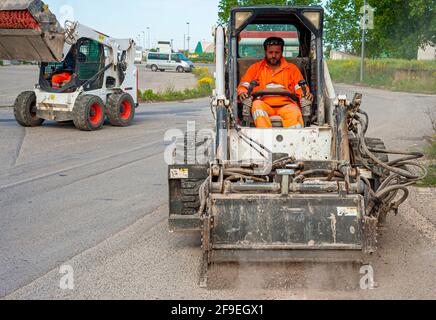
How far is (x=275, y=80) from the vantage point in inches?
330

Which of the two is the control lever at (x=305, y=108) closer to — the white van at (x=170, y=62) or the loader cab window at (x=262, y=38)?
the loader cab window at (x=262, y=38)

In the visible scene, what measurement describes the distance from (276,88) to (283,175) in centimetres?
254

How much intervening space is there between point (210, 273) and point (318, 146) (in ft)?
7.80

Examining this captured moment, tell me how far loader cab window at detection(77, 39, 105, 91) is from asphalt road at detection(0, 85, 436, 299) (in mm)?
4672

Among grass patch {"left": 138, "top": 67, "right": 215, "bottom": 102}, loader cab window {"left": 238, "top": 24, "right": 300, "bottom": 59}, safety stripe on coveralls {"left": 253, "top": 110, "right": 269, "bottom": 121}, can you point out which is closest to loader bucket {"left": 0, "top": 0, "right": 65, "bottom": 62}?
loader cab window {"left": 238, "top": 24, "right": 300, "bottom": 59}

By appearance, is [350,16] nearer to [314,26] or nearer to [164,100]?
[164,100]

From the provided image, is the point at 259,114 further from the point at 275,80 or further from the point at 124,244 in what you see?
the point at 124,244

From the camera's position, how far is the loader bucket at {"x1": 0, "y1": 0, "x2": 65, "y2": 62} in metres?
15.5

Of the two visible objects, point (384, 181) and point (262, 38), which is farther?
point (262, 38)

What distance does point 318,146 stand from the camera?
7.59 metres

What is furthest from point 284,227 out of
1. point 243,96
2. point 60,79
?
point 60,79

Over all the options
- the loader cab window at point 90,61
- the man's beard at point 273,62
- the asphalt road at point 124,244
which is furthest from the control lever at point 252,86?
the loader cab window at point 90,61

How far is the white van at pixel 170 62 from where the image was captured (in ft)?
206

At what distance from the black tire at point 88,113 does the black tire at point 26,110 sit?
143 cm
